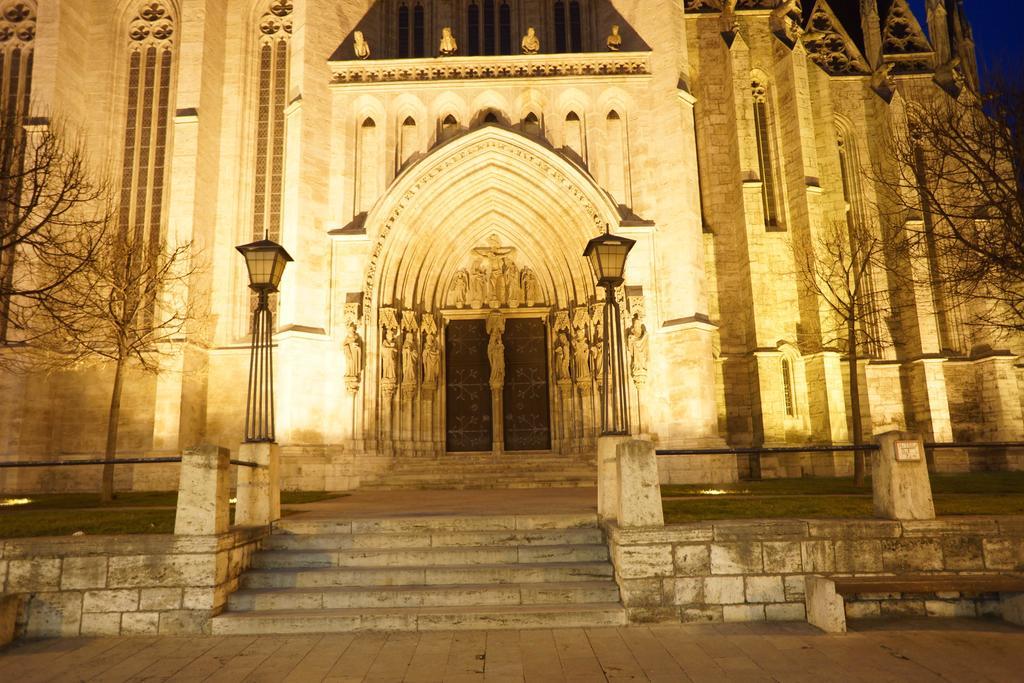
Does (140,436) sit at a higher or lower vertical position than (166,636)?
higher

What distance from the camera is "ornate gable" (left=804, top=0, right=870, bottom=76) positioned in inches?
924

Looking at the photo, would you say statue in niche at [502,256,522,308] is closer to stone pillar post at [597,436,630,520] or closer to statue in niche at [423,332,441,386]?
statue in niche at [423,332,441,386]

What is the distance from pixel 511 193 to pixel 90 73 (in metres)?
13.2

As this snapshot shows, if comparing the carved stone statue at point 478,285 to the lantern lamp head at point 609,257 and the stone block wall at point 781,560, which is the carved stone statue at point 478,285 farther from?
the stone block wall at point 781,560

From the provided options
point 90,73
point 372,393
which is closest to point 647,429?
point 372,393

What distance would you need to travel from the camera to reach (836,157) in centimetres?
2152

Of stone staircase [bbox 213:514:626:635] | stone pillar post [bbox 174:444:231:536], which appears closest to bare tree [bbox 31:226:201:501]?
stone pillar post [bbox 174:444:231:536]

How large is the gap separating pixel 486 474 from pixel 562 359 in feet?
12.3

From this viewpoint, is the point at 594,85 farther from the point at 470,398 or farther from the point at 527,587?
the point at 527,587

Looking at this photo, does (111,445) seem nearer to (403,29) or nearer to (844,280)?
(403,29)

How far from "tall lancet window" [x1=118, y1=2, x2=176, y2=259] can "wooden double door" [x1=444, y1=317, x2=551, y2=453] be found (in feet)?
29.9

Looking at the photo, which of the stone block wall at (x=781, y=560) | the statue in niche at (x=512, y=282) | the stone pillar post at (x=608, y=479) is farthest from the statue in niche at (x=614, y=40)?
the stone block wall at (x=781, y=560)

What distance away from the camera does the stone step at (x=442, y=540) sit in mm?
8109

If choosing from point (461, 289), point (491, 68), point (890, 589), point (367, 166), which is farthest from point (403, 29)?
point (890, 589)
